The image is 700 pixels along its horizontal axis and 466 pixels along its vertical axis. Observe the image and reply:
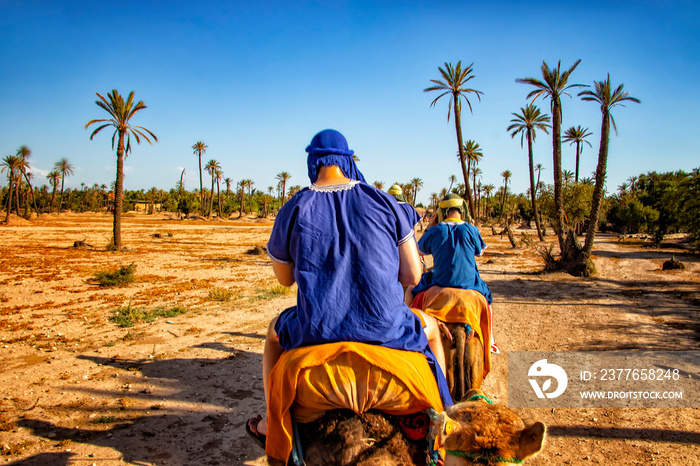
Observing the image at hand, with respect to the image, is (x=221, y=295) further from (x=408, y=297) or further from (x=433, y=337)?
(x=433, y=337)

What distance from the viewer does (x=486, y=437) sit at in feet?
4.46

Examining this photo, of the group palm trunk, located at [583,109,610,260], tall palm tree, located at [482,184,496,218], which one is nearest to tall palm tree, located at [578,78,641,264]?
palm trunk, located at [583,109,610,260]

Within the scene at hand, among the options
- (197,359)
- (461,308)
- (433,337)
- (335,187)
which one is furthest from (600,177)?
(335,187)

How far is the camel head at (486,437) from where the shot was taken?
1.34 metres

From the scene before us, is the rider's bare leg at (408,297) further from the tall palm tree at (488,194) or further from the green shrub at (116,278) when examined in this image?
the tall palm tree at (488,194)

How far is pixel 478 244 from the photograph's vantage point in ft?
13.7

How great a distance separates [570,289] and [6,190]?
88036mm

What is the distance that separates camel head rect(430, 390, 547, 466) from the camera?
1.34m

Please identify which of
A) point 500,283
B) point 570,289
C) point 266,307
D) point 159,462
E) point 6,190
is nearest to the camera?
point 159,462

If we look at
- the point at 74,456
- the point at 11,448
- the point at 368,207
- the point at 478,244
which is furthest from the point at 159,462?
the point at 478,244

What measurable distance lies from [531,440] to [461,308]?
7.67 ft

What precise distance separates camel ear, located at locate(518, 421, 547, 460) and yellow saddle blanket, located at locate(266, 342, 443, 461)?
0.41 metres

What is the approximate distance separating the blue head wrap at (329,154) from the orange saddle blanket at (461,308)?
197 cm

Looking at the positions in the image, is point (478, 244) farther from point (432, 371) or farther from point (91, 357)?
point (91, 357)
